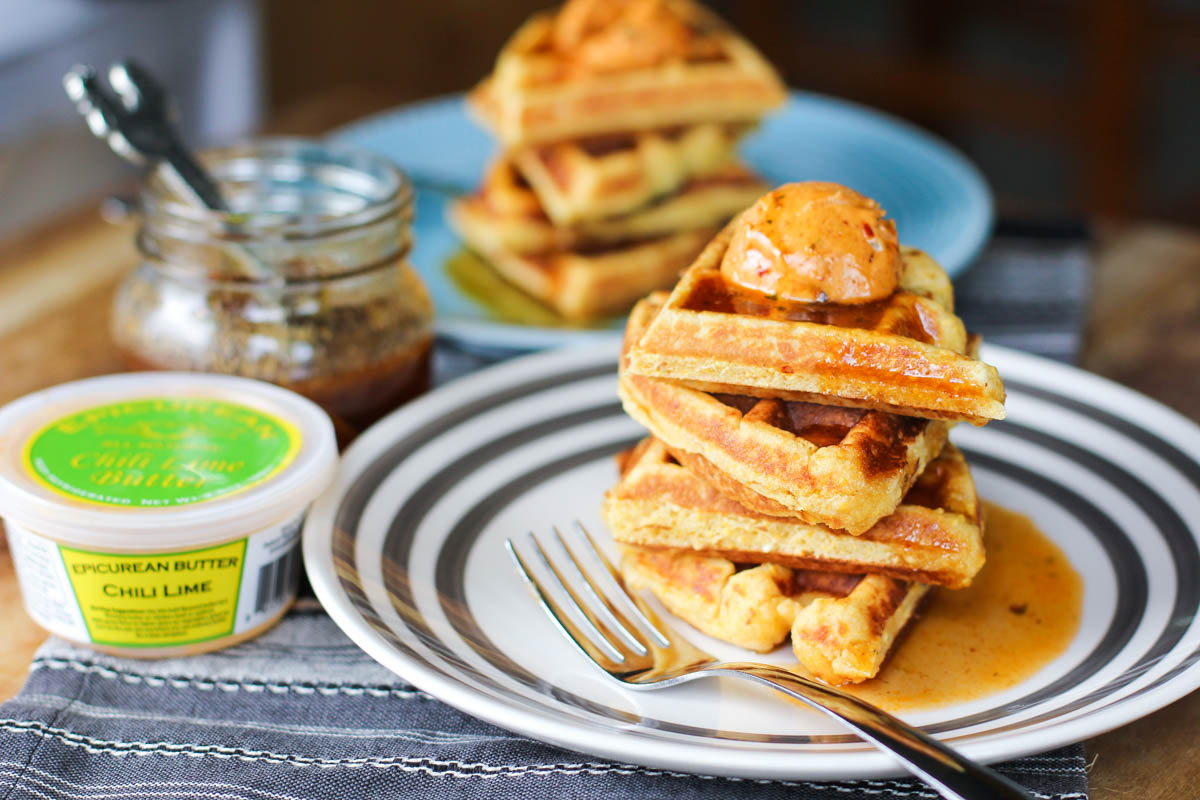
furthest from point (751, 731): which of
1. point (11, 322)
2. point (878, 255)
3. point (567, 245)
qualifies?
point (11, 322)

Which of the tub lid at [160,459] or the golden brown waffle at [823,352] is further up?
the golden brown waffle at [823,352]

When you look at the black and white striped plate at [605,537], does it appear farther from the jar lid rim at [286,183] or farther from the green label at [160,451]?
the jar lid rim at [286,183]

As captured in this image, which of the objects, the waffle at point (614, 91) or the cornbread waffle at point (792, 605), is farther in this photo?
the waffle at point (614, 91)

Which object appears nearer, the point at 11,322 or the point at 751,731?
the point at 751,731

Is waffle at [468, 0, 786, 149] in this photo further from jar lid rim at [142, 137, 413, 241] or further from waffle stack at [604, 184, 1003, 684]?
waffle stack at [604, 184, 1003, 684]

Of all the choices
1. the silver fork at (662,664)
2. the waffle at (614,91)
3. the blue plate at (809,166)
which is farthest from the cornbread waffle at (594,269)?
the silver fork at (662,664)

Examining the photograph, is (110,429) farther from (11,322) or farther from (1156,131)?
(1156,131)

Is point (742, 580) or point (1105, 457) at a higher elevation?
point (742, 580)
